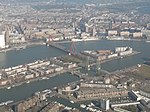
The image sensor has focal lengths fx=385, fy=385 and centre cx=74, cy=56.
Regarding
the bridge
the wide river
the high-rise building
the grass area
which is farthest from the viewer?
the bridge

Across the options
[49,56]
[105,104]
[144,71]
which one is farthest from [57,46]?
[105,104]

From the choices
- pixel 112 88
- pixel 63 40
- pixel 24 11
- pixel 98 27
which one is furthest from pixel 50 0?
pixel 112 88

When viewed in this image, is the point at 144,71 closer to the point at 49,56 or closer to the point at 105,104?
the point at 105,104

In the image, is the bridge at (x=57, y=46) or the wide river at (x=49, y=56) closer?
the wide river at (x=49, y=56)

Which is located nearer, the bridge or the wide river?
the wide river

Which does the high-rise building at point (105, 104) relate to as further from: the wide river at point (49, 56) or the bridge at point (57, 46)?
the bridge at point (57, 46)

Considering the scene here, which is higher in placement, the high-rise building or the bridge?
the bridge

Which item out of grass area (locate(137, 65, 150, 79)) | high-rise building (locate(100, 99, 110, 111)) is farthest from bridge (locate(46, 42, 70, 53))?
high-rise building (locate(100, 99, 110, 111))

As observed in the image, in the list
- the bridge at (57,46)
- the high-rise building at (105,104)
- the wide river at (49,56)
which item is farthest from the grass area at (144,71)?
the bridge at (57,46)

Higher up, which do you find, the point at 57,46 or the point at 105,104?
the point at 57,46

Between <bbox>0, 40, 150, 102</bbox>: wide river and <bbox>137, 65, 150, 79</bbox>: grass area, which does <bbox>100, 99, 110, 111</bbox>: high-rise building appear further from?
<bbox>137, 65, 150, 79</bbox>: grass area
